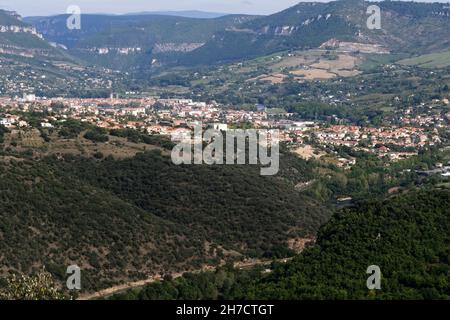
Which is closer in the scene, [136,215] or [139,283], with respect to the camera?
[139,283]

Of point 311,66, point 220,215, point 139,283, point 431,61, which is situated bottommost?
point 139,283

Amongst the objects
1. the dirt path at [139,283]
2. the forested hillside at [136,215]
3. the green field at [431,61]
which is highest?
the green field at [431,61]

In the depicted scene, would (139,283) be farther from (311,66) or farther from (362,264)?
(311,66)

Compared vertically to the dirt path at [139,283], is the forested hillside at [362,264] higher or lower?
higher

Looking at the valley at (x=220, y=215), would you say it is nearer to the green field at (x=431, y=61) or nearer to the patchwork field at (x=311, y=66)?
the green field at (x=431, y=61)

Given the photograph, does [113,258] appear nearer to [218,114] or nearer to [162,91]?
[218,114]

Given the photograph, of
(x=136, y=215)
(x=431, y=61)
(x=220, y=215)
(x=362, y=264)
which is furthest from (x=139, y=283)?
(x=431, y=61)

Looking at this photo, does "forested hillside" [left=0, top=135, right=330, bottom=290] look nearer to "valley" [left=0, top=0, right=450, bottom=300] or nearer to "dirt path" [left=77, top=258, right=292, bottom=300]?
"valley" [left=0, top=0, right=450, bottom=300]

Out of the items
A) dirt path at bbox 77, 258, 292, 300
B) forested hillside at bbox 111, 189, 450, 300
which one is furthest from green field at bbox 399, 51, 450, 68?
forested hillside at bbox 111, 189, 450, 300

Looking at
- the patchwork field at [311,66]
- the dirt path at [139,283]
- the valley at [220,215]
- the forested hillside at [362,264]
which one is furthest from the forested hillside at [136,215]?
the patchwork field at [311,66]

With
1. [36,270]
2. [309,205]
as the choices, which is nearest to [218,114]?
[309,205]

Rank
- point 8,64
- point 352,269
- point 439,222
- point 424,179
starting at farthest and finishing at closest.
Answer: point 8,64 < point 424,179 < point 439,222 < point 352,269
